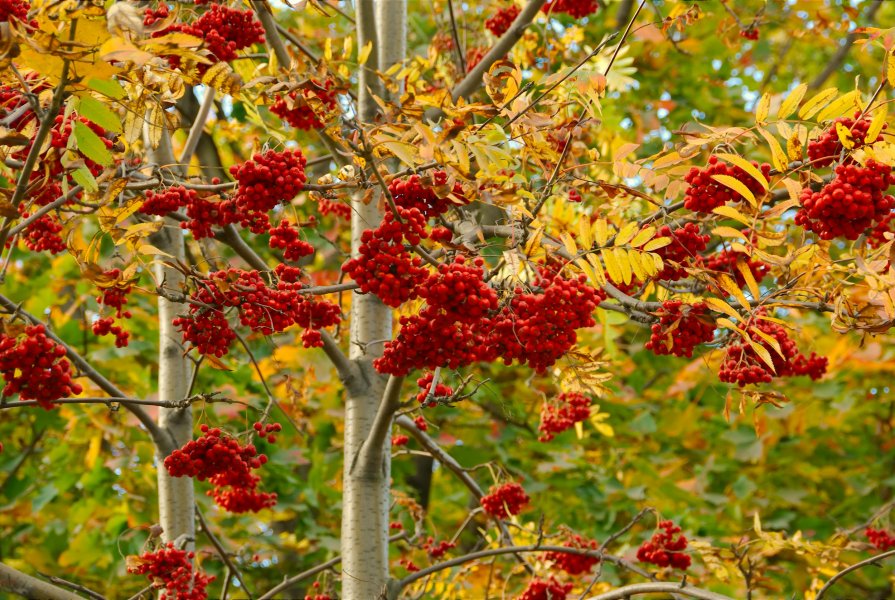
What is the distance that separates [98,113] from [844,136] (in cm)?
192

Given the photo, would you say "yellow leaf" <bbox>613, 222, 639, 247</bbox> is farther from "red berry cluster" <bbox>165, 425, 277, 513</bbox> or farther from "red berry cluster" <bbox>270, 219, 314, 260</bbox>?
"red berry cluster" <bbox>165, 425, 277, 513</bbox>

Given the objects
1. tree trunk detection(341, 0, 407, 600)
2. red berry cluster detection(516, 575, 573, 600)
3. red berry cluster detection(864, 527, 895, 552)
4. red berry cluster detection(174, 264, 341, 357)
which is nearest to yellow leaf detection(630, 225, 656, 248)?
red berry cluster detection(174, 264, 341, 357)

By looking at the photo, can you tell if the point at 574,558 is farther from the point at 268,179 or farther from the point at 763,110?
the point at 268,179

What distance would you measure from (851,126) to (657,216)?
0.69 metres

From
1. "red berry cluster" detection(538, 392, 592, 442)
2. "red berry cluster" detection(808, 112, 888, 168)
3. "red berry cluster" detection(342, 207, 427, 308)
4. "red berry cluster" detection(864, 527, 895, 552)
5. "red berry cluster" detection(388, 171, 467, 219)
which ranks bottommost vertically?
"red berry cluster" detection(864, 527, 895, 552)

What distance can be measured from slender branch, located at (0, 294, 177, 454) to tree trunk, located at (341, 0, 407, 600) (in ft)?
2.50

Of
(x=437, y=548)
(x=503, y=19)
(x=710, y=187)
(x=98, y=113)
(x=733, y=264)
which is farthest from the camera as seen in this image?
(x=503, y=19)

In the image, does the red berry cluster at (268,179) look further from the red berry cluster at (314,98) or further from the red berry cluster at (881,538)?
the red berry cluster at (881,538)

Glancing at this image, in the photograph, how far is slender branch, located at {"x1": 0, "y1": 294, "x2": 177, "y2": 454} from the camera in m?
2.78

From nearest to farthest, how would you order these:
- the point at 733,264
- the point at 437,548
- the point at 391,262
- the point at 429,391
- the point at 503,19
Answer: the point at 391,262 → the point at 429,391 → the point at 733,264 → the point at 437,548 → the point at 503,19

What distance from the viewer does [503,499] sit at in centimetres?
447

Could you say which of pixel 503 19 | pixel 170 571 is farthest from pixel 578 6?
pixel 170 571

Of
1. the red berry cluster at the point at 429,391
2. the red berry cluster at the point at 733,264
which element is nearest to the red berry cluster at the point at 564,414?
the red berry cluster at the point at 429,391

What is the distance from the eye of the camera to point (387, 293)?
2562 mm
